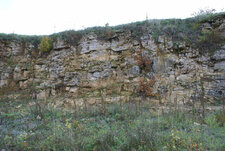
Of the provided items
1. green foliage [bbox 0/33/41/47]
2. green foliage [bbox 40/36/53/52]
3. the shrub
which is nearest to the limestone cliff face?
the shrub

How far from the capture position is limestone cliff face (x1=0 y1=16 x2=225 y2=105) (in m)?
7.92

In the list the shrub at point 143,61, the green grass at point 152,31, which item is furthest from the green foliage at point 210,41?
the shrub at point 143,61

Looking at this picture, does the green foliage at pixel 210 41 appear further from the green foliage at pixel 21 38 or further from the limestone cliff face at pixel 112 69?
the green foliage at pixel 21 38

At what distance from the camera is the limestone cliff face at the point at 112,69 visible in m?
7.92

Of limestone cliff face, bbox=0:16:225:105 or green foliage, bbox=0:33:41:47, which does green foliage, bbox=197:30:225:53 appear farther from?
green foliage, bbox=0:33:41:47

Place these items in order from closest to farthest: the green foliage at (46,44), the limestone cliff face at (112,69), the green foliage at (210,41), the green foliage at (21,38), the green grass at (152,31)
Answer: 1. the limestone cliff face at (112,69)
2. the green foliage at (210,41)
3. the green grass at (152,31)
4. the green foliage at (46,44)
5. the green foliage at (21,38)

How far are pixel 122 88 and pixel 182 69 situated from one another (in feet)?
11.8

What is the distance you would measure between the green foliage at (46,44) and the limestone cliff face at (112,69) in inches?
13.4

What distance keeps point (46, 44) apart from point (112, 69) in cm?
497

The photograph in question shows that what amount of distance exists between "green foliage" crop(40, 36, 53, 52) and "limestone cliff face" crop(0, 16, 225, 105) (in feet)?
1.12

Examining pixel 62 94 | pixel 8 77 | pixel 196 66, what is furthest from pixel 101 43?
pixel 8 77

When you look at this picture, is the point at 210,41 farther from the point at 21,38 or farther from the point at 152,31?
the point at 21,38

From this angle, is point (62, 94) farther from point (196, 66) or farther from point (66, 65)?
point (196, 66)

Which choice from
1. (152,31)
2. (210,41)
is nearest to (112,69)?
(152,31)
